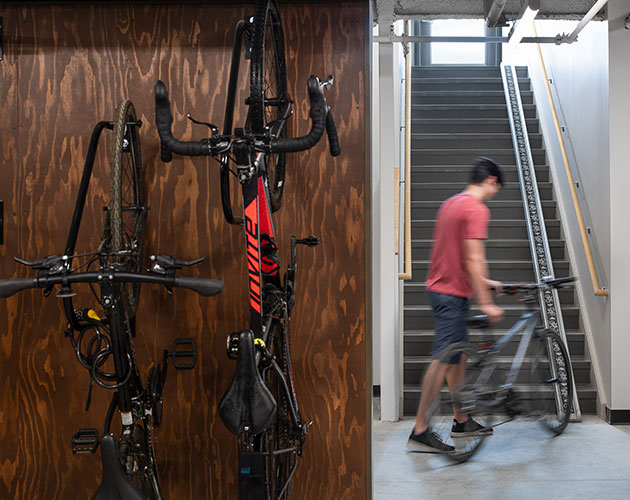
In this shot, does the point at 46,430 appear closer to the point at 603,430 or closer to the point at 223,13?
the point at 223,13

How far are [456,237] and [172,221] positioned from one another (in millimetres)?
1499

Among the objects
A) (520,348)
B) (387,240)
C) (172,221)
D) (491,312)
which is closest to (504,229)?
(387,240)

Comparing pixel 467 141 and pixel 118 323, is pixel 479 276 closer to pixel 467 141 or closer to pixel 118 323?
pixel 118 323

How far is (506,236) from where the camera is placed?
580cm

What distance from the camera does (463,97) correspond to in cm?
760

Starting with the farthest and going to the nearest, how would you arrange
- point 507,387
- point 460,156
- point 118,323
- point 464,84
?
point 464,84 < point 460,156 < point 507,387 < point 118,323

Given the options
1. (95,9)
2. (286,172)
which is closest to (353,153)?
(286,172)

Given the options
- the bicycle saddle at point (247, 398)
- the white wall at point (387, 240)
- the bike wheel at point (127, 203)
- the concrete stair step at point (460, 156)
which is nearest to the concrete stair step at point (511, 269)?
the white wall at point (387, 240)

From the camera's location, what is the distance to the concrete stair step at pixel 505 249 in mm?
5598

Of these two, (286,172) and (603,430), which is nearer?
(286,172)

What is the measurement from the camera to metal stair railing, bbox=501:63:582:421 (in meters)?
5.01

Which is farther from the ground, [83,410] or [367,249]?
[367,249]

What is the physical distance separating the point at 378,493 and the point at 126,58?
7.72 ft

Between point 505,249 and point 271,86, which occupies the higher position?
point 505,249
